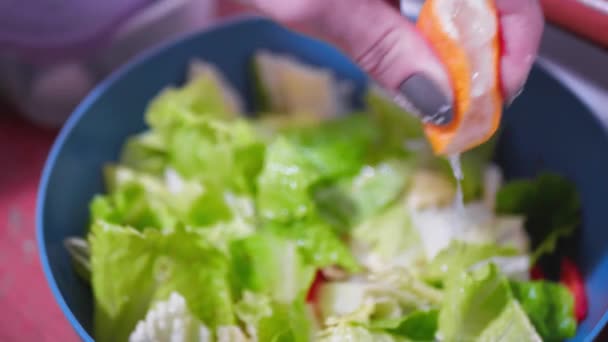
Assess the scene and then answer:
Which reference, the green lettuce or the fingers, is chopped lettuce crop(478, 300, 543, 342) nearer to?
the green lettuce

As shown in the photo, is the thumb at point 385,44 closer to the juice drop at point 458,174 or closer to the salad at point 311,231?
the juice drop at point 458,174

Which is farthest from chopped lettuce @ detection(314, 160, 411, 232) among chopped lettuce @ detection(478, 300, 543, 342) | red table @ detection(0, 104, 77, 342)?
red table @ detection(0, 104, 77, 342)

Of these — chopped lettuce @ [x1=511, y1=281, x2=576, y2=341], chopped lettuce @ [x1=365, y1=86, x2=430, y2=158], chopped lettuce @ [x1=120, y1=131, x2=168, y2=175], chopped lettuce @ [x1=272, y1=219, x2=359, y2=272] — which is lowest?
chopped lettuce @ [x1=511, y1=281, x2=576, y2=341]

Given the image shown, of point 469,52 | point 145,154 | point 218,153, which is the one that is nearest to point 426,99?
point 469,52

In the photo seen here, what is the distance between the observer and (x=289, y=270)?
→ 2.22 feet

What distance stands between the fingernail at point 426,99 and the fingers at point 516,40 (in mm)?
56

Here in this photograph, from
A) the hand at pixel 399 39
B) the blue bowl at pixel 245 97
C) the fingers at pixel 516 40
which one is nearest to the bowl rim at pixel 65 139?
the blue bowl at pixel 245 97

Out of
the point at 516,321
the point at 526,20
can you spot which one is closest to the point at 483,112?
the point at 526,20

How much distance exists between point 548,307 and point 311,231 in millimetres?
263

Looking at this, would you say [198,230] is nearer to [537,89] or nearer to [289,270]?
[289,270]

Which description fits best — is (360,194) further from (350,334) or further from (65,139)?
(65,139)

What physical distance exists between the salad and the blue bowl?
0.02 metres

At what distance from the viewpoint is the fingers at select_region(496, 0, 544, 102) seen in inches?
21.1

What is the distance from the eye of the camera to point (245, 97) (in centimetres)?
96
